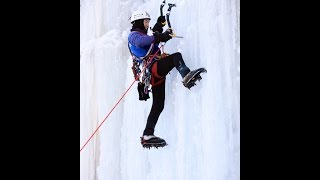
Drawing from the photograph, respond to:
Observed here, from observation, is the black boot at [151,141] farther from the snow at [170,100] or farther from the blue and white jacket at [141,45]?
the blue and white jacket at [141,45]

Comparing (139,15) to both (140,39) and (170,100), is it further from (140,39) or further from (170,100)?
(170,100)

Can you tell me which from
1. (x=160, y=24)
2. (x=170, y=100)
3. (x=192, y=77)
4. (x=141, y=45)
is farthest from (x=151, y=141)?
(x=160, y=24)

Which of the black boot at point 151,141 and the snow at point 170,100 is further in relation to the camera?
the black boot at point 151,141

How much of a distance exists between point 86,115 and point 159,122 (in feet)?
1.83

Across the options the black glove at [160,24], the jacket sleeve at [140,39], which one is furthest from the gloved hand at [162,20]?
the jacket sleeve at [140,39]

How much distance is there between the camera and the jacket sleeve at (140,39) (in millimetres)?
3898

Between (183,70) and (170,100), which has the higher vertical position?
(183,70)

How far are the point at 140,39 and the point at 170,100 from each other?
420 mm

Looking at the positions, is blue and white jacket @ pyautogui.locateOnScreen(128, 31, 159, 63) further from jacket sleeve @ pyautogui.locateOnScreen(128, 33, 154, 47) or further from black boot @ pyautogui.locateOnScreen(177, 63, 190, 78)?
black boot @ pyautogui.locateOnScreen(177, 63, 190, 78)

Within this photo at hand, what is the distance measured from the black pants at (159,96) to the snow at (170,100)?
0.10 ft

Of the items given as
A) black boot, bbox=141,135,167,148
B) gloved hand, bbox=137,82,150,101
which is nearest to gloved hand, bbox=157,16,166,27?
gloved hand, bbox=137,82,150,101

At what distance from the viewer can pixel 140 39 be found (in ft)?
12.9

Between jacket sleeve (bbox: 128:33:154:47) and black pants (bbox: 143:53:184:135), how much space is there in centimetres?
14

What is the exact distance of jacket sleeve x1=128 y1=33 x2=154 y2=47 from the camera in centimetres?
390
